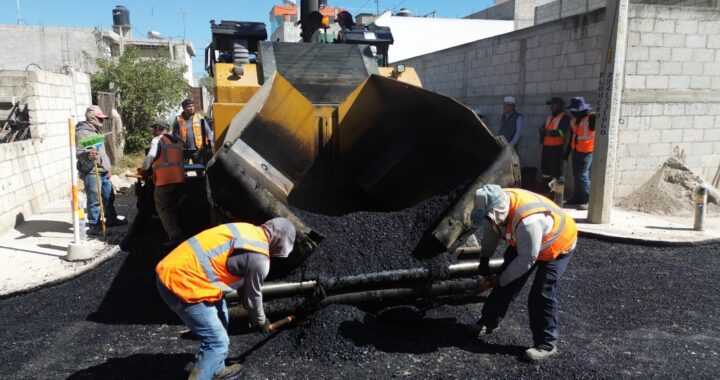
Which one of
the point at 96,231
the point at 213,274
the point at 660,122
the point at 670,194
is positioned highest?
the point at 660,122

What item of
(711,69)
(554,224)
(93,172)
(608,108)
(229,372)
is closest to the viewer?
(229,372)

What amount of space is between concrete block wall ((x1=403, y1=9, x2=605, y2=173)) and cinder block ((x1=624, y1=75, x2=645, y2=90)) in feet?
1.25

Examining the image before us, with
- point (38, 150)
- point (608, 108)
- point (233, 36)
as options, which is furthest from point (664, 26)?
point (38, 150)

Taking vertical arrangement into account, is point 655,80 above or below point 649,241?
above

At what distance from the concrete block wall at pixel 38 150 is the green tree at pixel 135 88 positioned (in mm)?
3391

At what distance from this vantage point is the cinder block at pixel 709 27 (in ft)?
23.0

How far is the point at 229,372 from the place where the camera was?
291 centimetres

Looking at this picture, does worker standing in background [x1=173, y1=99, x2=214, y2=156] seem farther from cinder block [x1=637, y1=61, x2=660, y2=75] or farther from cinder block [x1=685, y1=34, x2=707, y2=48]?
cinder block [x1=685, y1=34, x2=707, y2=48]

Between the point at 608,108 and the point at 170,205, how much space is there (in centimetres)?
496

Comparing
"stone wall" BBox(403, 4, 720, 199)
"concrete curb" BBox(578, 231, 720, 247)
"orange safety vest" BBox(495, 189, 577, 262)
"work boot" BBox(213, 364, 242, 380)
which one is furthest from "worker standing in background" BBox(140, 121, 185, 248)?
"stone wall" BBox(403, 4, 720, 199)

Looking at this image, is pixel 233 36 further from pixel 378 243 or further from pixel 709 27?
pixel 709 27

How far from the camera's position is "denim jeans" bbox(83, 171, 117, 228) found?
5785 mm

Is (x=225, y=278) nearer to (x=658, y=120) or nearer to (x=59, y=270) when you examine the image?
(x=59, y=270)

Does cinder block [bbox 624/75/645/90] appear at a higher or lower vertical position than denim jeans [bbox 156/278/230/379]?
higher
